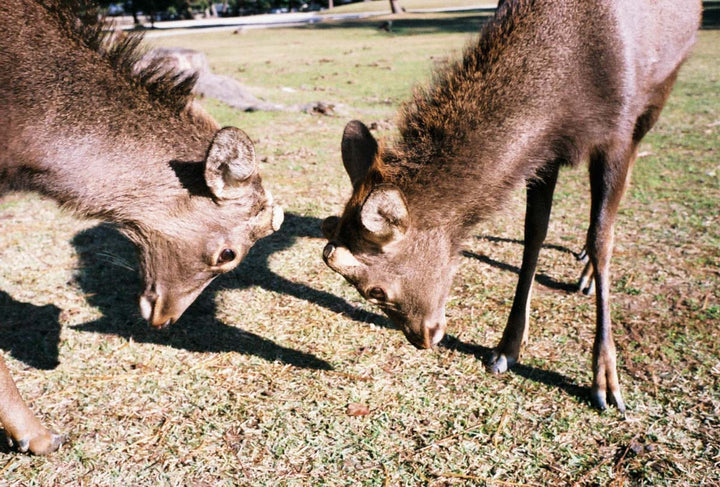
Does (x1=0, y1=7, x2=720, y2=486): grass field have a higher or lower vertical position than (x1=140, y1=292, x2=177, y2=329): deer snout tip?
lower

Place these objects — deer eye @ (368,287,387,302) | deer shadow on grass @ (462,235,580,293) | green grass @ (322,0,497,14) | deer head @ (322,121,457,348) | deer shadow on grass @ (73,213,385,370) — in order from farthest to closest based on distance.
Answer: green grass @ (322,0,497,14), deer shadow on grass @ (462,235,580,293), deer shadow on grass @ (73,213,385,370), deer eye @ (368,287,387,302), deer head @ (322,121,457,348)

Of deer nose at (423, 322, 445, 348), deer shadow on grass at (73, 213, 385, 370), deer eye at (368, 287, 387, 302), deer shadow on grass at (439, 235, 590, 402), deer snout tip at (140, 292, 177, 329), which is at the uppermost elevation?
deer eye at (368, 287, 387, 302)

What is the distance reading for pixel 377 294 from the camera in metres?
3.37

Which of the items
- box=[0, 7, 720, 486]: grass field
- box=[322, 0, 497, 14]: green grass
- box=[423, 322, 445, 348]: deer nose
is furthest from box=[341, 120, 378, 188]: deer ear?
box=[322, 0, 497, 14]: green grass

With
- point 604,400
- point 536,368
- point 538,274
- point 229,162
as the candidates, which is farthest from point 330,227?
point 538,274

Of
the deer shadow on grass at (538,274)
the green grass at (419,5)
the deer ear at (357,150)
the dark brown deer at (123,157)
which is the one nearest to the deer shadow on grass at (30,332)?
the dark brown deer at (123,157)

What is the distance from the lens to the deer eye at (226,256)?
144 inches

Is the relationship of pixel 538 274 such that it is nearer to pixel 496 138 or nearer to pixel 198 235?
pixel 496 138

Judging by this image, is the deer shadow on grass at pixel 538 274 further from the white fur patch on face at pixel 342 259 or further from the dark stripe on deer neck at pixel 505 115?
the white fur patch on face at pixel 342 259

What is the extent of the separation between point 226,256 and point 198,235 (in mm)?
222

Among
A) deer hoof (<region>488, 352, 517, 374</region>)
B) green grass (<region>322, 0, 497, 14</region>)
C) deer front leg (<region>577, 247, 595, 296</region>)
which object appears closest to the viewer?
deer hoof (<region>488, 352, 517, 374</region>)

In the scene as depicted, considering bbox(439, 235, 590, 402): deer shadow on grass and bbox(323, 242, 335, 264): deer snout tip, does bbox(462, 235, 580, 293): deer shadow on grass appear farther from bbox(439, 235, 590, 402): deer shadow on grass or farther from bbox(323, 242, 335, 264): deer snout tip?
bbox(323, 242, 335, 264): deer snout tip

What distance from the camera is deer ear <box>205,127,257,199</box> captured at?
3.18m

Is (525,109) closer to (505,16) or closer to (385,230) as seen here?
(505,16)
